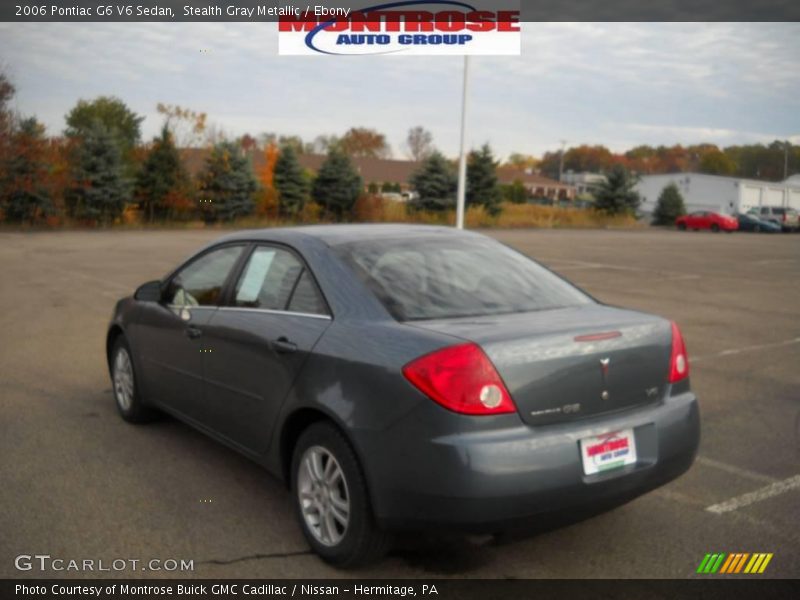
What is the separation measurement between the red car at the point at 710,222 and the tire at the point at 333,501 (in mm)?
51797

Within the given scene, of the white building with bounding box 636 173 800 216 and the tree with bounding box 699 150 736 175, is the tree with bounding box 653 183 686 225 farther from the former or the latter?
the tree with bounding box 699 150 736 175

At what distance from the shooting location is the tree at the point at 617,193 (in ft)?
178

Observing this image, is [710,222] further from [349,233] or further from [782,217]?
[349,233]

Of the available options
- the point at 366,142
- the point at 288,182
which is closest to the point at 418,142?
the point at 366,142

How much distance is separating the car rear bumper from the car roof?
1.38 m

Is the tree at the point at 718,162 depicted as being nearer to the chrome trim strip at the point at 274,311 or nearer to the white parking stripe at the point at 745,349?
the white parking stripe at the point at 745,349

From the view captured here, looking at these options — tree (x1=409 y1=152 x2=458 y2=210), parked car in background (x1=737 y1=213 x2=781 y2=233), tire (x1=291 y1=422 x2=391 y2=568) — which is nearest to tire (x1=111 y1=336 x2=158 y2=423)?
tire (x1=291 y1=422 x2=391 y2=568)

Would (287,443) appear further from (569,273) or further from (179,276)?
(569,273)

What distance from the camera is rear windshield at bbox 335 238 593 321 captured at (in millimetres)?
3867

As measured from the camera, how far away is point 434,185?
150 ft

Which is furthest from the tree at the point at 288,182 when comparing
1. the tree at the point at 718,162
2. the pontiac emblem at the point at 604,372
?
the tree at the point at 718,162

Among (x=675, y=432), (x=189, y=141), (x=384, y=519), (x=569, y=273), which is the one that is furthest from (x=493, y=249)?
(x=189, y=141)

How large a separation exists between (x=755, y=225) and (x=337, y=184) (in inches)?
1116

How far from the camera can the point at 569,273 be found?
19109mm
